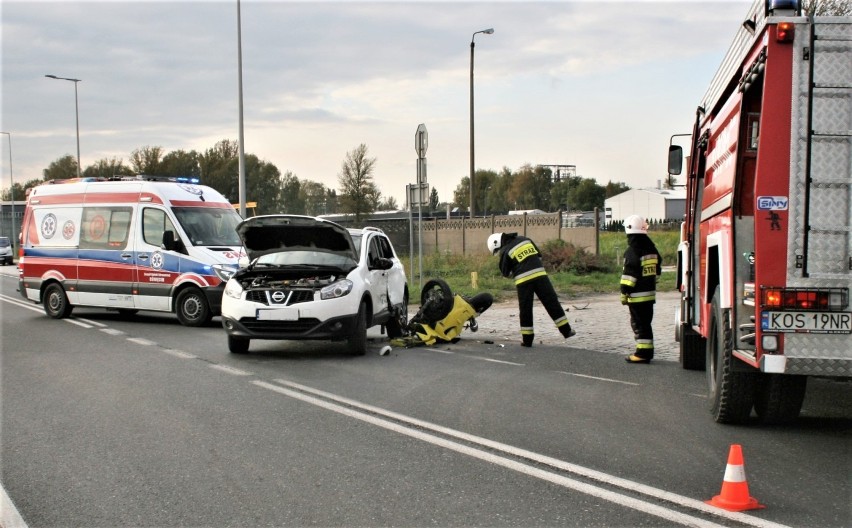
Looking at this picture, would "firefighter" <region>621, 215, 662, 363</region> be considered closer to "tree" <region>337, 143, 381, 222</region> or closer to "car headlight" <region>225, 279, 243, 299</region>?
"car headlight" <region>225, 279, 243, 299</region>

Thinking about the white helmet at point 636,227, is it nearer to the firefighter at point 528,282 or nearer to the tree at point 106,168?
the firefighter at point 528,282

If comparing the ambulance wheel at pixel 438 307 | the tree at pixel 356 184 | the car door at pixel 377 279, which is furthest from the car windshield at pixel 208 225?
the tree at pixel 356 184

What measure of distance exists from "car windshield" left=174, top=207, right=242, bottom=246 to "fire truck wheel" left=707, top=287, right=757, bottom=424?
10473 mm

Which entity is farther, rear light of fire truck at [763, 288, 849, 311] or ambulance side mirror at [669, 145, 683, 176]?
ambulance side mirror at [669, 145, 683, 176]

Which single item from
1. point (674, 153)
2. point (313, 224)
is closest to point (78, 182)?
point (313, 224)

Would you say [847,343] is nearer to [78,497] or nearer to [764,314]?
[764,314]

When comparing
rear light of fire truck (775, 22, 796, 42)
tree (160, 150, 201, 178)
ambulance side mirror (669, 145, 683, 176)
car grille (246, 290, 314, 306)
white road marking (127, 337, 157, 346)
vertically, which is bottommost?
white road marking (127, 337, 157, 346)

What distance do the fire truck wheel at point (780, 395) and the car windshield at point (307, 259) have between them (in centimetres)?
622

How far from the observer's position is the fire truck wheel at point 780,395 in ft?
22.5

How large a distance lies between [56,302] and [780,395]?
14381 millimetres

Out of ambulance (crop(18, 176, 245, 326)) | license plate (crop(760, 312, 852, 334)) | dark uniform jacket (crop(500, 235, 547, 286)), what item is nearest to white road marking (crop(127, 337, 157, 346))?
ambulance (crop(18, 176, 245, 326))

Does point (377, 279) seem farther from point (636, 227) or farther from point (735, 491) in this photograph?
point (735, 491)

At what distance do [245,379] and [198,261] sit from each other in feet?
20.9

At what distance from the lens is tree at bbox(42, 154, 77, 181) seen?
223 ft
